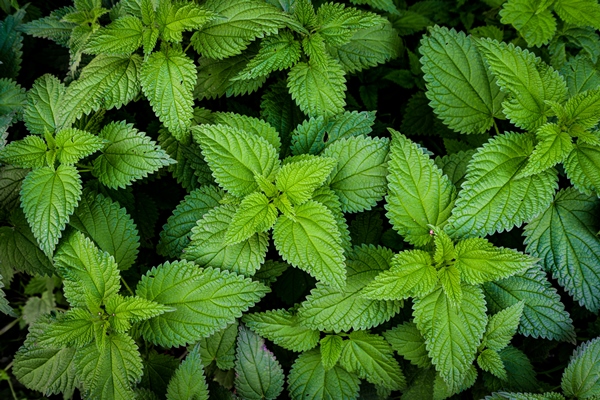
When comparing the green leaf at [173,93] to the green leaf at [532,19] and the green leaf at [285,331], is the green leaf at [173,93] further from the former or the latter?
the green leaf at [532,19]

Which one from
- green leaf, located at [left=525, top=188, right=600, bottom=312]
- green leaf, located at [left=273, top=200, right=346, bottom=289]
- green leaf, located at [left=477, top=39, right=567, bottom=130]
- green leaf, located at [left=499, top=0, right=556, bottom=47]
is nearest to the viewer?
green leaf, located at [left=273, top=200, right=346, bottom=289]

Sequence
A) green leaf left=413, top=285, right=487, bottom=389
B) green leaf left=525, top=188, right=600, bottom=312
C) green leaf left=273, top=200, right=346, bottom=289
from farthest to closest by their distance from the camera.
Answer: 1. green leaf left=525, top=188, right=600, bottom=312
2. green leaf left=413, top=285, right=487, bottom=389
3. green leaf left=273, top=200, right=346, bottom=289

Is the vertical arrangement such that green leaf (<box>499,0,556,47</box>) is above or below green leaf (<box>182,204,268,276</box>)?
above

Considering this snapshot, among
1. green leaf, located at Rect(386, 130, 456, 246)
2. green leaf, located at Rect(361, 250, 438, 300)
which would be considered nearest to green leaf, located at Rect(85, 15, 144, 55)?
green leaf, located at Rect(386, 130, 456, 246)

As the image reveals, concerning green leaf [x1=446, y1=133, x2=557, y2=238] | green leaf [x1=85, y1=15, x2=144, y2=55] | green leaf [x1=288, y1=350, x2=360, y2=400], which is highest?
green leaf [x1=85, y1=15, x2=144, y2=55]

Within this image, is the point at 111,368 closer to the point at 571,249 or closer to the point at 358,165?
the point at 358,165

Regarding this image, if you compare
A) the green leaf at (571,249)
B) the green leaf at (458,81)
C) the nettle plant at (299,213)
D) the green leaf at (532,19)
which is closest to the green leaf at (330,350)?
the nettle plant at (299,213)

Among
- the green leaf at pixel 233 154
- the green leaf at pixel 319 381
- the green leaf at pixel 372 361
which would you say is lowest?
the green leaf at pixel 319 381

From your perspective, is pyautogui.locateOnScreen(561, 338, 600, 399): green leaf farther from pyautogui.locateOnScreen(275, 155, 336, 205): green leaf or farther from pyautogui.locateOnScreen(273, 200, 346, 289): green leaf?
pyautogui.locateOnScreen(275, 155, 336, 205): green leaf
